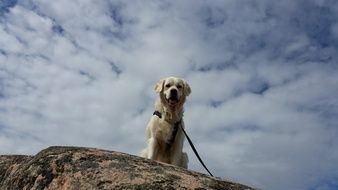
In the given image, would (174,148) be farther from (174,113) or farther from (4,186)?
(4,186)

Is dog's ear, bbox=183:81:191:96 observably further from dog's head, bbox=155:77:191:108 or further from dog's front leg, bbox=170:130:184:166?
dog's front leg, bbox=170:130:184:166

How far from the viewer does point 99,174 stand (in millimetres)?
4094

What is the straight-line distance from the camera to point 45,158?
4.48 metres

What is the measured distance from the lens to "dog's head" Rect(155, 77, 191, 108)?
12.4m

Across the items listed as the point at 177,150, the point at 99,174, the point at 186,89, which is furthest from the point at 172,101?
the point at 99,174

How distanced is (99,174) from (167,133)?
7595mm

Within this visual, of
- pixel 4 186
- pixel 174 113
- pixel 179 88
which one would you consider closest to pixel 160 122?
pixel 174 113

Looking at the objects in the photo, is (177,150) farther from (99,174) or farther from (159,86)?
(99,174)

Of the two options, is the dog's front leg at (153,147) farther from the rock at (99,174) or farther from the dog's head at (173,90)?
the rock at (99,174)

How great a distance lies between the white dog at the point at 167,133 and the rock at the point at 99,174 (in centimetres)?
671

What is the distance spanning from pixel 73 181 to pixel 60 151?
538 mm

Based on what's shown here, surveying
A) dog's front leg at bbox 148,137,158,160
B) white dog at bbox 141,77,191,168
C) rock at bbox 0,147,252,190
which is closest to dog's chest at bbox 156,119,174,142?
white dog at bbox 141,77,191,168

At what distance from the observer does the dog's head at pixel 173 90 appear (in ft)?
40.7

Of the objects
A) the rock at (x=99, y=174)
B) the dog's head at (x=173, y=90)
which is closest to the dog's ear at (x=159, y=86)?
the dog's head at (x=173, y=90)
